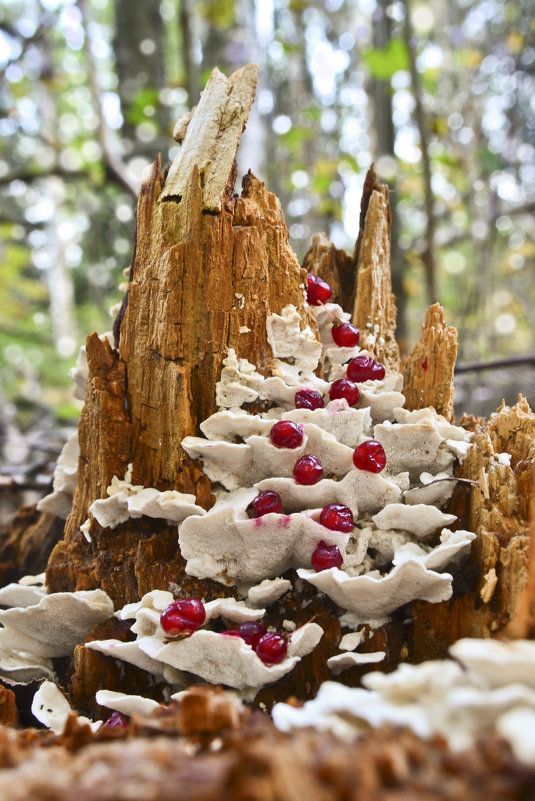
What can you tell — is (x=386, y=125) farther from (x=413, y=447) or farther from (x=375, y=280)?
(x=413, y=447)

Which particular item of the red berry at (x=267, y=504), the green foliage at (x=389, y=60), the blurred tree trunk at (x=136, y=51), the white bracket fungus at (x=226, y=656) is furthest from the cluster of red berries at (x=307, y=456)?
the blurred tree trunk at (x=136, y=51)

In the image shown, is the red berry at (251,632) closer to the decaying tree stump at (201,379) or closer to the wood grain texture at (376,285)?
the decaying tree stump at (201,379)

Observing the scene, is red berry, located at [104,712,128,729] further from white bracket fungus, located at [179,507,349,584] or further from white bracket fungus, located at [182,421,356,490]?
white bracket fungus, located at [182,421,356,490]

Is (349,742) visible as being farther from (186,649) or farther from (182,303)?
(182,303)

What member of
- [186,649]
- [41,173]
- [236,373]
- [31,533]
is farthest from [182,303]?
[41,173]

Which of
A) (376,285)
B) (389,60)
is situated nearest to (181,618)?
(376,285)
